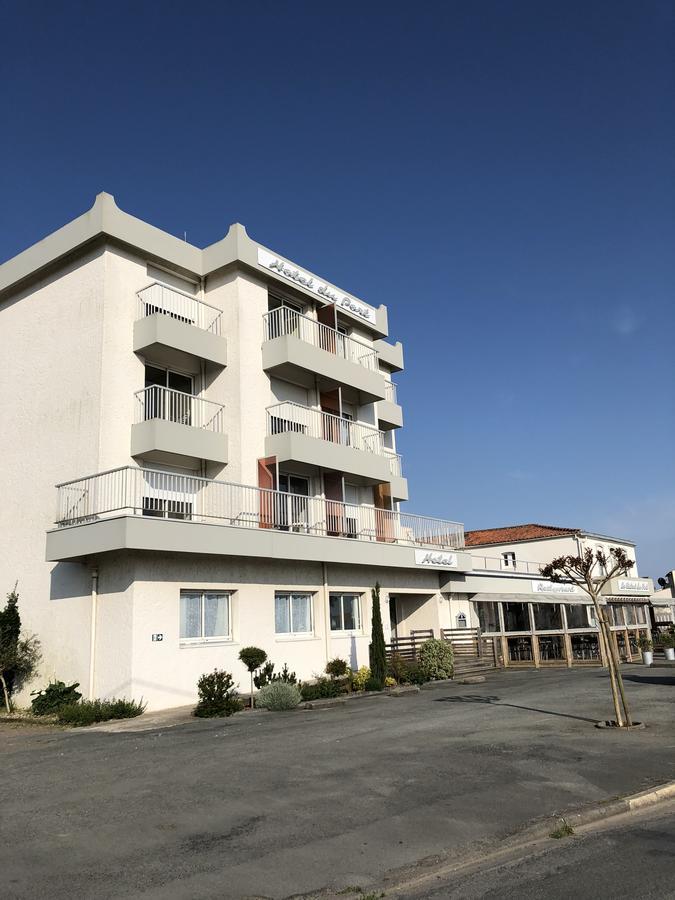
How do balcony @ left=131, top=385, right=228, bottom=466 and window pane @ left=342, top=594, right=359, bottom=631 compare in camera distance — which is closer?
balcony @ left=131, top=385, right=228, bottom=466

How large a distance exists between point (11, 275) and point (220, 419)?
8214mm

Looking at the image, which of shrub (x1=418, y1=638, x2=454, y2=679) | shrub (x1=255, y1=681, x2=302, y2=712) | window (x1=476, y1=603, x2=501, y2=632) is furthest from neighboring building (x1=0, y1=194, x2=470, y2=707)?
window (x1=476, y1=603, x2=501, y2=632)

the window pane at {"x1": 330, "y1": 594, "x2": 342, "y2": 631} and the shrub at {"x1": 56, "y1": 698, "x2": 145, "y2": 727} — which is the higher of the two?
the window pane at {"x1": 330, "y1": 594, "x2": 342, "y2": 631}

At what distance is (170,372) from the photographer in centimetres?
2325

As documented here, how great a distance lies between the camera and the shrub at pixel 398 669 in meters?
22.2

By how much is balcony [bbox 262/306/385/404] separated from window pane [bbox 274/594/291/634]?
24.7 feet

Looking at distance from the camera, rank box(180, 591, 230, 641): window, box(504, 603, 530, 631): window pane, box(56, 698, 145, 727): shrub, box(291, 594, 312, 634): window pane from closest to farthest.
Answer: box(56, 698, 145, 727): shrub < box(180, 591, 230, 641): window < box(291, 594, 312, 634): window pane < box(504, 603, 530, 631): window pane

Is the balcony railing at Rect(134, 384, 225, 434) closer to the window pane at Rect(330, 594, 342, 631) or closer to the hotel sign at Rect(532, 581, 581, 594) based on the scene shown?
the window pane at Rect(330, 594, 342, 631)

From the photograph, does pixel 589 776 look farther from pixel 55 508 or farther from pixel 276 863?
pixel 55 508

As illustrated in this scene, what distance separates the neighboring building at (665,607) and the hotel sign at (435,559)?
2600 cm

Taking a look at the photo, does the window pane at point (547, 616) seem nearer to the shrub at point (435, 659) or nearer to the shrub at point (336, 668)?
the shrub at point (435, 659)

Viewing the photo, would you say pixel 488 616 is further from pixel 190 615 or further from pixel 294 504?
pixel 190 615

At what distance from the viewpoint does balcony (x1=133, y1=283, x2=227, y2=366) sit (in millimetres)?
21172

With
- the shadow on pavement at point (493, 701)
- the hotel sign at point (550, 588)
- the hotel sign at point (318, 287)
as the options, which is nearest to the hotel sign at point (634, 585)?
the hotel sign at point (550, 588)
